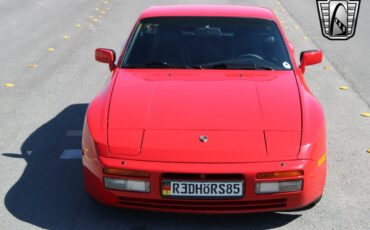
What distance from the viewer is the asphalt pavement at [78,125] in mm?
4832

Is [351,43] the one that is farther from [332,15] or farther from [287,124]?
[287,124]

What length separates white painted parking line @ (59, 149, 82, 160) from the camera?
6.08 m

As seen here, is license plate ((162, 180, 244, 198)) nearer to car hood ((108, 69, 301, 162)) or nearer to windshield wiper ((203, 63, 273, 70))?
car hood ((108, 69, 301, 162))

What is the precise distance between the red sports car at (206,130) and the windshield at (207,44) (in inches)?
0.4

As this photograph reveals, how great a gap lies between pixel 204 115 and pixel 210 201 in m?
0.80

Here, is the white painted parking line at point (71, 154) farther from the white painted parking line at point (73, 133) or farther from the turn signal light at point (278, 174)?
the turn signal light at point (278, 174)

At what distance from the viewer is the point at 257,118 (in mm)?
4855

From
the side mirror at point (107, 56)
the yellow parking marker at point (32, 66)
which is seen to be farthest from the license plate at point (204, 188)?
the yellow parking marker at point (32, 66)

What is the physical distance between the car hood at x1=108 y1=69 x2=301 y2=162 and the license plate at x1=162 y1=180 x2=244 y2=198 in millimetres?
166

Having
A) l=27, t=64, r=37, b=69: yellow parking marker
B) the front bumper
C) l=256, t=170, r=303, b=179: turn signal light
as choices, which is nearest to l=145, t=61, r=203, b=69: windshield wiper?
the front bumper

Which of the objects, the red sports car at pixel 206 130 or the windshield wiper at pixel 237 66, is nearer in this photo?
the red sports car at pixel 206 130

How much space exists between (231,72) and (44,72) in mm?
4703

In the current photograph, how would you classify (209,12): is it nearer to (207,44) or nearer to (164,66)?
(207,44)

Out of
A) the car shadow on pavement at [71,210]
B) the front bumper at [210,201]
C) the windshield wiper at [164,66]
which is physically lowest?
the car shadow on pavement at [71,210]
